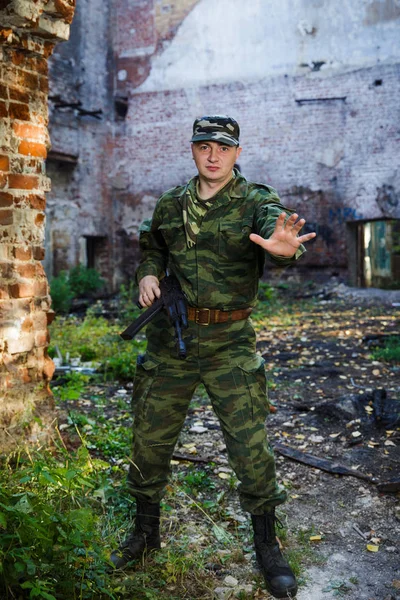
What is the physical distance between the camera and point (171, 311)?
2.57 m

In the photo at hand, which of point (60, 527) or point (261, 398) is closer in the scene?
point (60, 527)

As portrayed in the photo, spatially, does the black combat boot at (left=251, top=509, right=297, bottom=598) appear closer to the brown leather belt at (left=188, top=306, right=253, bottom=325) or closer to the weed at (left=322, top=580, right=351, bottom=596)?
the weed at (left=322, top=580, right=351, bottom=596)

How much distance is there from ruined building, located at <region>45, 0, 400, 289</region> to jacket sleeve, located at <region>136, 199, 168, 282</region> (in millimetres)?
10530

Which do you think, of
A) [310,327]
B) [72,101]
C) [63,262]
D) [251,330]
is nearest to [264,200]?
[251,330]

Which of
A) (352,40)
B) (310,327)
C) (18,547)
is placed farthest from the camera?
(352,40)

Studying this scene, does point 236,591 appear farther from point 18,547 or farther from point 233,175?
point 233,175

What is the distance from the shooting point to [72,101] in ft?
44.1

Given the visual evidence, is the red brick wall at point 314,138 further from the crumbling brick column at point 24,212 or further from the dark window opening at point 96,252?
the crumbling brick column at point 24,212

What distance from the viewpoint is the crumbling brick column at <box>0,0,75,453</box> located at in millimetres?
3242

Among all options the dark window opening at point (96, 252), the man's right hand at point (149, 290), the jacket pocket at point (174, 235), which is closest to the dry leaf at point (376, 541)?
the man's right hand at point (149, 290)

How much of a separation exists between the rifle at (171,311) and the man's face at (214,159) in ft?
1.76

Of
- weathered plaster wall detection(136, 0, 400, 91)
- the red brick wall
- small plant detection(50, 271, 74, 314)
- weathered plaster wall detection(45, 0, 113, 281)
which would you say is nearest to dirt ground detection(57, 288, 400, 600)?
small plant detection(50, 271, 74, 314)

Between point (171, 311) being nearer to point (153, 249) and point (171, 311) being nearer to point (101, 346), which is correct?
point (153, 249)

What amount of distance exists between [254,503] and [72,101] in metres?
12.7
